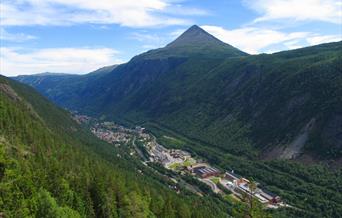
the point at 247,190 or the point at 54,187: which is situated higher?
the point at 54,187

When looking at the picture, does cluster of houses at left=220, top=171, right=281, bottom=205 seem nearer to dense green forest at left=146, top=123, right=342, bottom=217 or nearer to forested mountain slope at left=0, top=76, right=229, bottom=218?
dense green forest at left=146, top=123, right=342, bottom=217

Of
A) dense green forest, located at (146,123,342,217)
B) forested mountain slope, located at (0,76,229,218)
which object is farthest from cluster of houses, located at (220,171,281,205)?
forested mountain slope, located at (0,76,229,218)

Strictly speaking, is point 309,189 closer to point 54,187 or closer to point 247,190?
point 247,190

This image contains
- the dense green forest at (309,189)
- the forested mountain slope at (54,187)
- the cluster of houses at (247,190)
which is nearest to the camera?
the forested mountain slope at (54,187)

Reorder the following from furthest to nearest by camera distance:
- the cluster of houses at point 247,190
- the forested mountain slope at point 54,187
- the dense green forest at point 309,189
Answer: the cluster of houses at point 247,190
the dense green forest at point 309,189
the forested mountain slope at point 54,187

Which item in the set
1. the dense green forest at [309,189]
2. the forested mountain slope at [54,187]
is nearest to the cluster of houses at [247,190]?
the dense green forest at [309,189]

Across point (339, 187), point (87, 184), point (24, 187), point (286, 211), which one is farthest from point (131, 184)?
point (339, 187)

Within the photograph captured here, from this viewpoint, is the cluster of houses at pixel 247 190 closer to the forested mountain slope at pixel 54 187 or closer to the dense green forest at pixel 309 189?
the dense green forest at pixel 309 189

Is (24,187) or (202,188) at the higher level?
(24,187)

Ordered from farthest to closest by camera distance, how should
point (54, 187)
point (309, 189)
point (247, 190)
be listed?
point (309, 189)
point (247, 190)
point (54, 187)

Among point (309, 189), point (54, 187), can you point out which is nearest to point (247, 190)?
point (309, 189)

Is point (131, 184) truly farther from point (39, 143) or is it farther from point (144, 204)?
point (39, 143)
